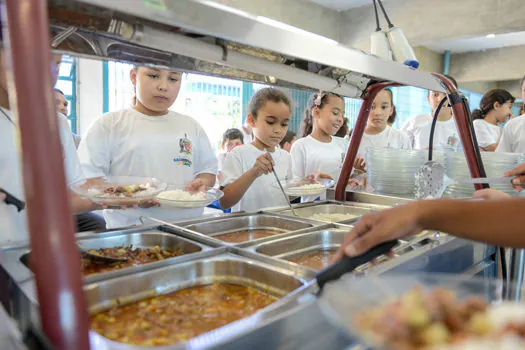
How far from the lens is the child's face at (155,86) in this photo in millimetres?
1917

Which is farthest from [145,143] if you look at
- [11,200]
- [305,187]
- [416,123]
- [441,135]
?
[416,123]

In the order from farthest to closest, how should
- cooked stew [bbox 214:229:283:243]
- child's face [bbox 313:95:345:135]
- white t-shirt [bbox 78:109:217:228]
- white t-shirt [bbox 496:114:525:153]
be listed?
white t-shirt [bbox 496:114:525:153] → child's face [bbox 313:95:345:135] → white t-shirt [bbox 78:109:217:228] → cooked stew [bbox 214:229:283:243]

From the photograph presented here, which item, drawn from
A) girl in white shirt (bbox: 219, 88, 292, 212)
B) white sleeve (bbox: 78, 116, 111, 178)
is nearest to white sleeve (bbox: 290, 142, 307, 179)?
girl in white shirt (bbox: 219, 88, 292, 212)

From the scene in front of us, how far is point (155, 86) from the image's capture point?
1941 millimetres

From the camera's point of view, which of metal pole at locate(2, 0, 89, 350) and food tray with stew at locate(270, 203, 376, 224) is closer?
metal pole at locate(2, 0, 89, 350)

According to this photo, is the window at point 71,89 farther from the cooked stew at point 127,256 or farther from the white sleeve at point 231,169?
the cooked stew at point 127,256

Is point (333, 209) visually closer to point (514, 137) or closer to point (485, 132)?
point (514, 137)

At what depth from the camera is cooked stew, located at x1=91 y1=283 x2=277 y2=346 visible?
800mm

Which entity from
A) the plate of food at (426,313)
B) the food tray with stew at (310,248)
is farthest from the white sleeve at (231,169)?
the plate of food at (426,313)

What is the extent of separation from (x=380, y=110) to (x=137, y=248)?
2567 millimetres

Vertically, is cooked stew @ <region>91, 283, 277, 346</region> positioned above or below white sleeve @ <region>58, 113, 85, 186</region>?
below

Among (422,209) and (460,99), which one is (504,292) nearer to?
(422,209)

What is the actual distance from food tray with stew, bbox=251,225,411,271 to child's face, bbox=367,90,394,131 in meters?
2.03

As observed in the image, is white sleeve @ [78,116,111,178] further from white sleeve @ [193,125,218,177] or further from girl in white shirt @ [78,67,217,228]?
white sleeve @ [193,125,218,177]
